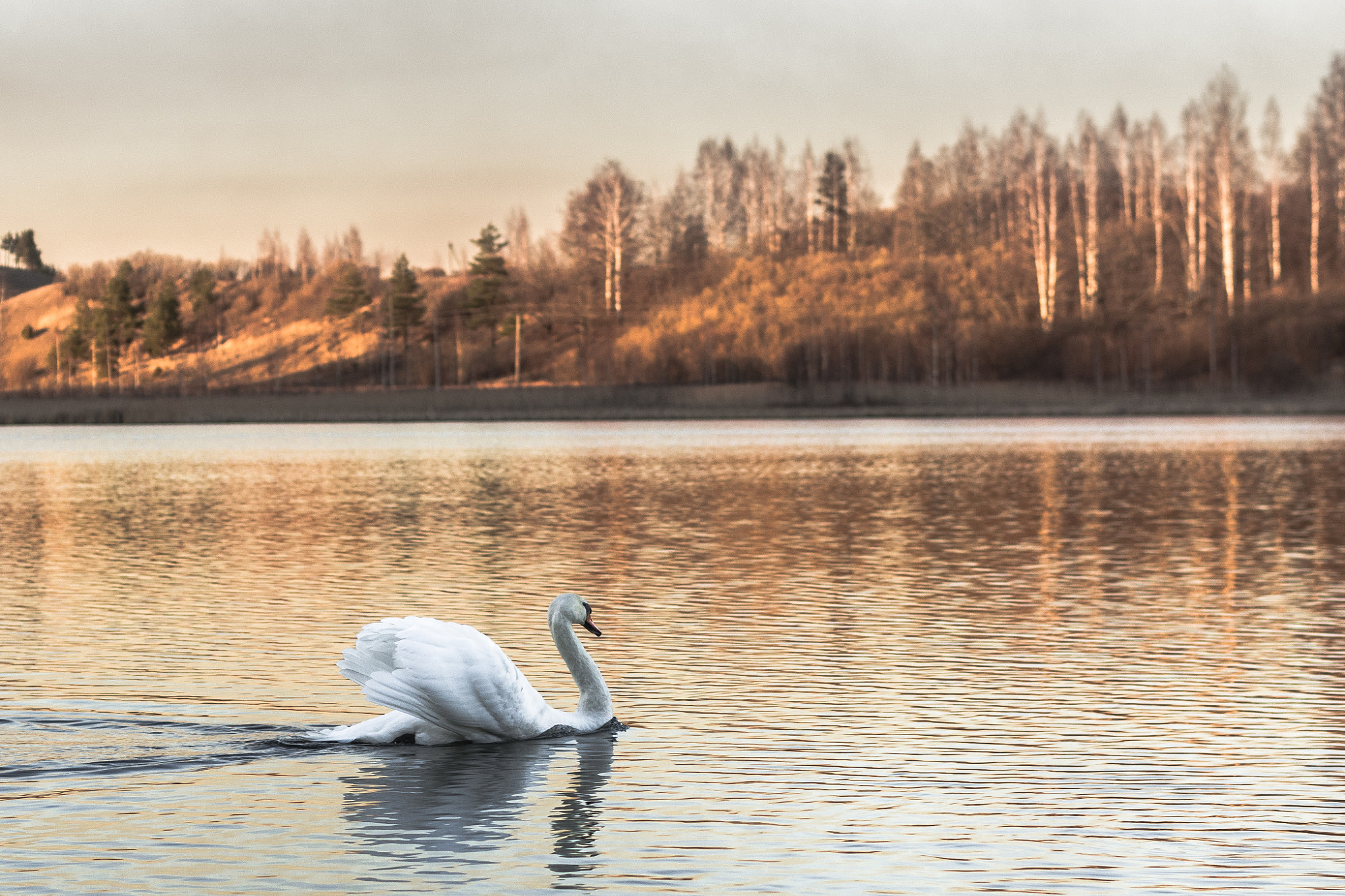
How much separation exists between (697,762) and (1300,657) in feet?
24.8

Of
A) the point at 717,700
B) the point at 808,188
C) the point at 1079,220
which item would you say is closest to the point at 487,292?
the point at 808,188

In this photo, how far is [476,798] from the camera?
10750mm

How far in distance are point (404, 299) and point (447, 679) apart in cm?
15883

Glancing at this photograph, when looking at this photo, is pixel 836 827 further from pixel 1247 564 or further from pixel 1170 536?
pixel 1170 536

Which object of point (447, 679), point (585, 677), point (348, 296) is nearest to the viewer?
point (447, 679)

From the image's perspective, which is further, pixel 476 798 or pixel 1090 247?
pixel 1090 247

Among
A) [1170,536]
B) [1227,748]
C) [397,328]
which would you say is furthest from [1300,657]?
[397,328]

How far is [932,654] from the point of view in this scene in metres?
16.6

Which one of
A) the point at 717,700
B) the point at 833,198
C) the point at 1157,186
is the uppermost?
the point at 833,198

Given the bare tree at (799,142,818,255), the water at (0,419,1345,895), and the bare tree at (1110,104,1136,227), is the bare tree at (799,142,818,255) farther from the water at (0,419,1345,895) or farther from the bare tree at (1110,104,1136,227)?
the water at (0,419,1345,895)

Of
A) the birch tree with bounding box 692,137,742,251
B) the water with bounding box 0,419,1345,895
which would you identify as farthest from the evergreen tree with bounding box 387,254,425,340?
the water with bounding box 0,419,1345,895

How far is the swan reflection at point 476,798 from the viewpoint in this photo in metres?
9.52

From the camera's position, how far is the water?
365 inches

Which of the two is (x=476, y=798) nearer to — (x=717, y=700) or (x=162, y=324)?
(x=717, y=700)
